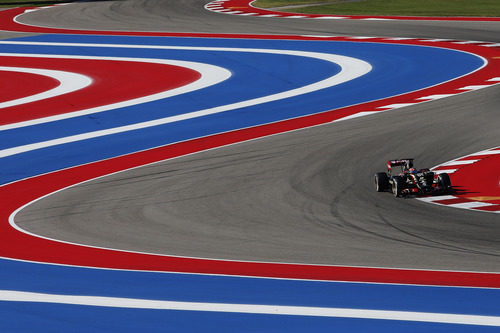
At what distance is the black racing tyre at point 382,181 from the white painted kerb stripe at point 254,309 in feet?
20.5

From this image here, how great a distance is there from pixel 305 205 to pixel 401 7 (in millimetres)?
32736

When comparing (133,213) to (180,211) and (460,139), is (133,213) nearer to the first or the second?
(180,211)

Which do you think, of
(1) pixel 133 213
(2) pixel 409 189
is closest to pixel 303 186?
(2) pixel 409 189

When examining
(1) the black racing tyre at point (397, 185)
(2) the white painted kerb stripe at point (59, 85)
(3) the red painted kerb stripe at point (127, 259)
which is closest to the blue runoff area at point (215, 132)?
(3) the red painted kerb stripe at point (127, 259)

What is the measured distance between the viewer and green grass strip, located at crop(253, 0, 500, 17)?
44125 mm

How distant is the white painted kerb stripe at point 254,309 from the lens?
10.2 m

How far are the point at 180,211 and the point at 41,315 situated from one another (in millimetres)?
5141

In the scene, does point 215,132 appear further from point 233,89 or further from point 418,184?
point 418,184

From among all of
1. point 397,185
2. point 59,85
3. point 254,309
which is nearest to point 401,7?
point 59,85

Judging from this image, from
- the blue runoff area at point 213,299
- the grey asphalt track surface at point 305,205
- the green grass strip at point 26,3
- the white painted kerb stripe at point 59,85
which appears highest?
the blue runoff area at point 213,299

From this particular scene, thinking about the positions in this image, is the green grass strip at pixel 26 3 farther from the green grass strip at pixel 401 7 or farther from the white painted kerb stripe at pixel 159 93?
the white painted kerb stripe at pixel 159 93

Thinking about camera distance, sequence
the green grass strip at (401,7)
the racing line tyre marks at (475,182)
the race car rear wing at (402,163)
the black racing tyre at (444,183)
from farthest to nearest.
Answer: the green grass strip at (401,7)
the race car rear wing at (402,163)
the black racing tyre at (444,183)
the racing line tyre marks at (475,182)

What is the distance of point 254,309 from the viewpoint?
35.4 ft

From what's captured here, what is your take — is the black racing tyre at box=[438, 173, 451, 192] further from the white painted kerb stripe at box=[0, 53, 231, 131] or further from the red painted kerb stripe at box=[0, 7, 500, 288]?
the white painted kerb stripe at box=[0, 53, 231, 131]
